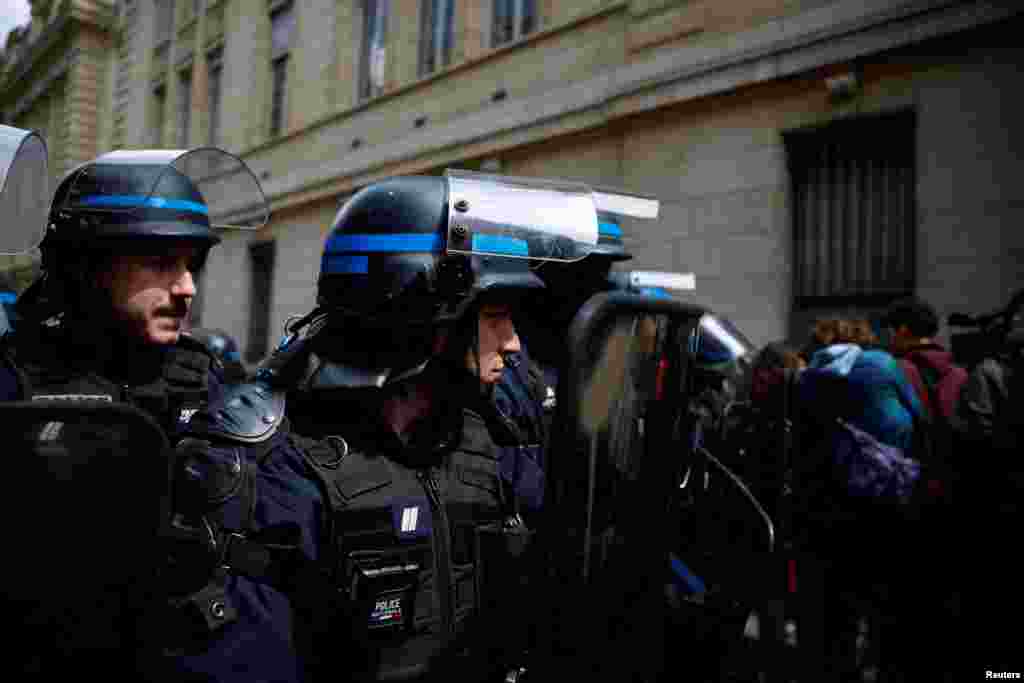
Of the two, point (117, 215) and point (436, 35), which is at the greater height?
point (436, 35)

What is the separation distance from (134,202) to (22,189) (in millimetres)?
868

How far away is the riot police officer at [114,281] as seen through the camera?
2.04 meters

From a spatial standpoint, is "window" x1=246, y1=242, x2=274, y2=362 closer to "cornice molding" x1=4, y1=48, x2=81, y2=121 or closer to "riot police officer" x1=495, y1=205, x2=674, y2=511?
"riot police officer" x1=495, y1=205, x2=674, y2=511

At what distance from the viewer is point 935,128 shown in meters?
5.77

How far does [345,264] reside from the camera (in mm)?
1558

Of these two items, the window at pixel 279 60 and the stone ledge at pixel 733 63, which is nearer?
the stone ledge at pixel 733 63

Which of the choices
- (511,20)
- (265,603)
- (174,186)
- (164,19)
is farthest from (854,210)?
(164,19)

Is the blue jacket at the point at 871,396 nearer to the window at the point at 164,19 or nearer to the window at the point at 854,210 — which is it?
the window at the point at 854,210

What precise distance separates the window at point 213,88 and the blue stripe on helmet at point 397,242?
58.2ft

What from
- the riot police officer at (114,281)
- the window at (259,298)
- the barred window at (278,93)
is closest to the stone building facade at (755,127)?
the barred window at (278,93)

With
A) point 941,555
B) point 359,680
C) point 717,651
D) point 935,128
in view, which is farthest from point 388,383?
point 935,128

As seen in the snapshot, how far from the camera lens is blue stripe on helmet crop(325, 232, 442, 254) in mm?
1503

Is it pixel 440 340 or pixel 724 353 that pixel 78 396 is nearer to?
pixel 440 340

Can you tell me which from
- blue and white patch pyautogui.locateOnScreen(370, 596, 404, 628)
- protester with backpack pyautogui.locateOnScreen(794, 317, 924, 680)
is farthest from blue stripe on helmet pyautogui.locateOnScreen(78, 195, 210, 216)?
protester with backpack pyautogui.locateOnScreen(794, 317, 924, 680)
